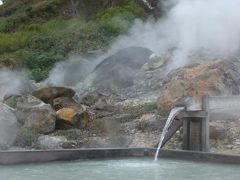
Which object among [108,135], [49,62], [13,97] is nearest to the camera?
[108,135]

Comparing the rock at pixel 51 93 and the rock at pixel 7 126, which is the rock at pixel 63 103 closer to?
the rock at pixel 51 93

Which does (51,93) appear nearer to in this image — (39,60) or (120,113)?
(120,113)

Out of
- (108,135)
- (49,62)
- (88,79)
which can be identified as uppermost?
(49,62)

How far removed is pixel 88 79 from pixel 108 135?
17.7 feet

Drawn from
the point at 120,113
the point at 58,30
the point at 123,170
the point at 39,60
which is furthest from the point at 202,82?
the point at 58,30

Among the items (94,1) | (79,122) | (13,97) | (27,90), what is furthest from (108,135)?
(94,1)

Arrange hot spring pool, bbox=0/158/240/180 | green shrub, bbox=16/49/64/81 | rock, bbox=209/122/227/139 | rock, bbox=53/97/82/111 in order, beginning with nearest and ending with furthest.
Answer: hot spring pool, bbox=0/158/240/180 < rock, bbox=209/122/227/139 < rock, bbox=53/97/82/111 < green shrub, bbox=16/49/64/81

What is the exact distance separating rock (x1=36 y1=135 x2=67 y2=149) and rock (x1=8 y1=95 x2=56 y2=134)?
0.45m

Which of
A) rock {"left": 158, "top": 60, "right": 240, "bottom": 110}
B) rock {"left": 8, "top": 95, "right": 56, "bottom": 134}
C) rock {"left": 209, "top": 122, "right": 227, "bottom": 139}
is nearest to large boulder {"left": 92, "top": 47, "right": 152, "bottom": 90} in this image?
rock {"left": 158, "top": 60, "right": 240, "bottom": 110}

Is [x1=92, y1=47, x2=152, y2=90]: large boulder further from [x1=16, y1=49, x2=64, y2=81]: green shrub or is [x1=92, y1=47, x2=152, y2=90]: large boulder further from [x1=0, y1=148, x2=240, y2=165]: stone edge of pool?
[x1=0, y1=148, x2=240, y2=165]: stone edge of pool

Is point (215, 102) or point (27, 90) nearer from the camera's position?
point (215, 102)

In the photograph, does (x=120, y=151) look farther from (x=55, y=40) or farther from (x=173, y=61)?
(x=55, y=40)

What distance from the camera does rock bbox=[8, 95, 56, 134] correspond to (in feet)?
36.0

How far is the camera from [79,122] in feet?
37.6
